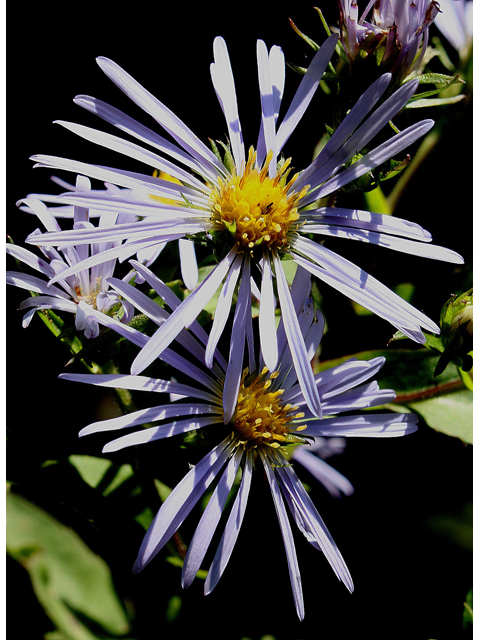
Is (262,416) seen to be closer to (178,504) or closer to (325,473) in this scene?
(178,504)

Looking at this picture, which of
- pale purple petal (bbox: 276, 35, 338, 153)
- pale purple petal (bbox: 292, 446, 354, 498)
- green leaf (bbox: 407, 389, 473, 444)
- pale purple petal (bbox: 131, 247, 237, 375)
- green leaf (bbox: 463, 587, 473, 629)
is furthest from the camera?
pale purple petal (bbox: 292, 446, 354, 498)

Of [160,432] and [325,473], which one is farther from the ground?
[160,432]

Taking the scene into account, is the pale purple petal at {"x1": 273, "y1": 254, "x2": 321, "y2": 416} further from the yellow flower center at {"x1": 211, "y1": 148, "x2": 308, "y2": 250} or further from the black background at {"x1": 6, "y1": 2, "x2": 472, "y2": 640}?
the black background at {"x1": 6, "y1": 2, "x2": 472, "y2": 640}

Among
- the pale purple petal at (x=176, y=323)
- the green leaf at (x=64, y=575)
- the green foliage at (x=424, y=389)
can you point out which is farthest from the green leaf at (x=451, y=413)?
the green leaf at (x=64, y=575)

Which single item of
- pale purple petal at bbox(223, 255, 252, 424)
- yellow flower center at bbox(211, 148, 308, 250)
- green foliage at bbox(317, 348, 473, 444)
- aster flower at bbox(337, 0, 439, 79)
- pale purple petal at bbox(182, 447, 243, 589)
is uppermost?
aster flower at bbox(337, 0, 439, 79)

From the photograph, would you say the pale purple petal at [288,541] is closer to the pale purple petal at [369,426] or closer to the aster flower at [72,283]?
the pale purple petal at [369,426]

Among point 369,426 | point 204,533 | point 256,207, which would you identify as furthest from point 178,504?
point 256,207

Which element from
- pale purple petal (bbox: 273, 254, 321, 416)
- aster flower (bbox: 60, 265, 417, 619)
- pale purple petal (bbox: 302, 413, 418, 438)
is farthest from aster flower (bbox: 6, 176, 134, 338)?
pale purple petal (bbox: 302, 413, 418, 438)

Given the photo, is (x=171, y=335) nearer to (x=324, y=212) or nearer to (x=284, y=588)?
(x=324, y=212)
